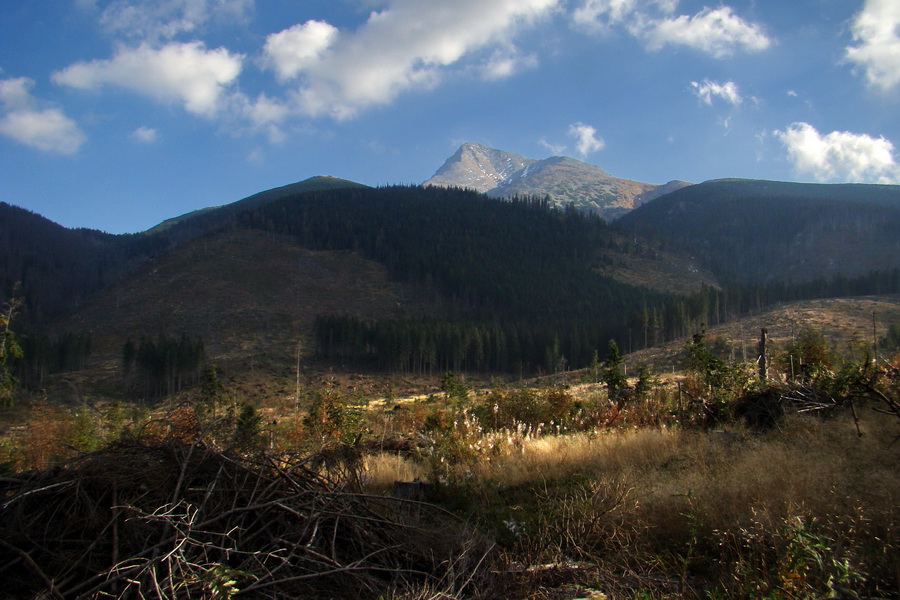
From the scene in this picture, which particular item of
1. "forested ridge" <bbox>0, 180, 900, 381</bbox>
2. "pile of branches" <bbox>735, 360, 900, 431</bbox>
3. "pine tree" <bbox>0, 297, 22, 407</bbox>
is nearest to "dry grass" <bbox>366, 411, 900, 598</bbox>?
"pile of branches" <bbox>735, 360, 900, 431</bbox>

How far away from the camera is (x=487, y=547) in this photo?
3.65 m

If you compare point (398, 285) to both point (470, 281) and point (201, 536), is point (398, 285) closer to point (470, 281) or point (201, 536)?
point (470, 281)

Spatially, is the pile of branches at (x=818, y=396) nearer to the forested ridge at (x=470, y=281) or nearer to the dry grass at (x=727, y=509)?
the dry grass at (x=727, y=509)

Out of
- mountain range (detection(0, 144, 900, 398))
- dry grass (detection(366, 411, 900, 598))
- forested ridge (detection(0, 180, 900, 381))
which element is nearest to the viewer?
dry grass (detection(366, 411, 900, 598))

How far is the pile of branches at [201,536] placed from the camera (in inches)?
105

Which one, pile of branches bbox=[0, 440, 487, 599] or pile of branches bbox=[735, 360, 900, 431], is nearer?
pile of branches bbox=[0, 440, 487, 599]

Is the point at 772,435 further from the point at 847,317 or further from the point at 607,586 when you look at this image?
the point at 847,317

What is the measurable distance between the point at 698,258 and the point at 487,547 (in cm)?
20827

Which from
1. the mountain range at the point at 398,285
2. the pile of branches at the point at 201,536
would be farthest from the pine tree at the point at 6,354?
the mountain range at the point at 398,285

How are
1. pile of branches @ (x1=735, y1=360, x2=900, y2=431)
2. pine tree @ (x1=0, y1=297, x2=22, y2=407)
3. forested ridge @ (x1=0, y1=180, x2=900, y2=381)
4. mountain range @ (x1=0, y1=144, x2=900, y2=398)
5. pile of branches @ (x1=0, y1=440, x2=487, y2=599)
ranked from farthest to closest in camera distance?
mountain range @ (x1=0, y1=144, x2=900, y2=398) < forested ridge @ (x1=0, y1=180, x2=900, y2=381) < pine tree @ (x1=0, y1=297, x2=22, y2=407) < pile of branches @ (x1=735, y1=360, x2=900, y2=431) < pile of branches @ (x1=0, y1=440, x2=487, y2=599)

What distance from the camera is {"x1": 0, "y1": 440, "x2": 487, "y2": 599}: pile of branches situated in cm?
267

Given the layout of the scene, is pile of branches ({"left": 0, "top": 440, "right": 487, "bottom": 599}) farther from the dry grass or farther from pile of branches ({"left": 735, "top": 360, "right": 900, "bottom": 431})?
pile of branches ({"left": 735, "top": 360, "right": 900, "bottom": 431})

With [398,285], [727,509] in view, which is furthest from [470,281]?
[727,509]

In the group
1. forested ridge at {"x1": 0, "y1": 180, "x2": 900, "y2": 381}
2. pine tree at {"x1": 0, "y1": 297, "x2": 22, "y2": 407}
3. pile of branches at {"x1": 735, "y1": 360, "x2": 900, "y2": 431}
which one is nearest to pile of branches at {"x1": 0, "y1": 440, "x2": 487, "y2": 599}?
pile of branches at {"x1": 735, "y1": 360, "x2": 900, "y2": 431}
